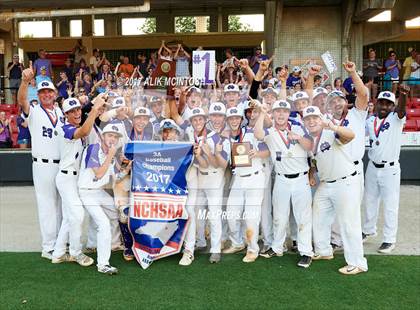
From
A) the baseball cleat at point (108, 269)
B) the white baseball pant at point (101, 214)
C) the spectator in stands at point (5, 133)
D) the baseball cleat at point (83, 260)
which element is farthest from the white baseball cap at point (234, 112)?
the spectator in stands at point (5, 133)

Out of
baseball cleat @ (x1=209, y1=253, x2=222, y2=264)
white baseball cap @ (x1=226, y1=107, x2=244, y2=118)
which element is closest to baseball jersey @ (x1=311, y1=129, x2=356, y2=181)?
→ white baseball cap @ (x1=226, y1=107, x2=244, y2=118)

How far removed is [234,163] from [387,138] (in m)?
2.52

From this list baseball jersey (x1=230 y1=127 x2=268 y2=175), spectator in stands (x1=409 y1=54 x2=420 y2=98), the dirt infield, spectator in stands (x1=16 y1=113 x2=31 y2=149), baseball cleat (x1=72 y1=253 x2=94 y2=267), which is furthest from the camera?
spectator in stands (x1=409 y1=54 x2=420 y2=98)

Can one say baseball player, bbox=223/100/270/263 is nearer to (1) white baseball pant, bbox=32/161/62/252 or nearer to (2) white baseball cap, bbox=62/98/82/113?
(2) white baseball cap, bbox=62/98/82/113

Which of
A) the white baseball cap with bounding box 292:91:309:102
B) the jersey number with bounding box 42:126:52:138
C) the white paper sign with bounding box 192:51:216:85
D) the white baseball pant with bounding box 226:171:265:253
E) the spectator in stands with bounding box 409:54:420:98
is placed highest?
the spectator in stands with bounding box 409:54:420:98

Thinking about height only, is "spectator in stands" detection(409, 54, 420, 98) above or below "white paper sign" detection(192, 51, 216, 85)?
above

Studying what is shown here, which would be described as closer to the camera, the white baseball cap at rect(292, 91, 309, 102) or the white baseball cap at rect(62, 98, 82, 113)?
the white baseball cap at rect(292, 91, 309, 102)

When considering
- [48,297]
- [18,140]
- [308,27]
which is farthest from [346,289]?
[308,27]

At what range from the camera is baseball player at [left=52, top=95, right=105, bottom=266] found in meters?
5.23

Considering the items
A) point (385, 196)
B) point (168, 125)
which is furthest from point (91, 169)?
point (385, 196)

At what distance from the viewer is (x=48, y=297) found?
179 inches

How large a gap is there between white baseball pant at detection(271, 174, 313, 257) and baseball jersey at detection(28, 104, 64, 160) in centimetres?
238

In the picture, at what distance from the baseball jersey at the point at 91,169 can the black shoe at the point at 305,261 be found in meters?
2.09

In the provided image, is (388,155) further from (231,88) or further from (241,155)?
(241,155)
